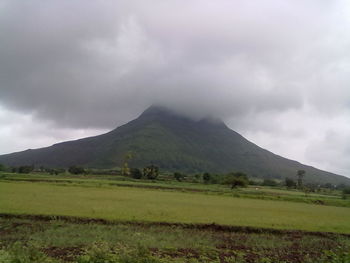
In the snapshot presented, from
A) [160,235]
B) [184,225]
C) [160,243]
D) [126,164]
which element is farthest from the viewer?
[126,164]

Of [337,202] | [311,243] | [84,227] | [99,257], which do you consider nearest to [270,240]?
[311,243]

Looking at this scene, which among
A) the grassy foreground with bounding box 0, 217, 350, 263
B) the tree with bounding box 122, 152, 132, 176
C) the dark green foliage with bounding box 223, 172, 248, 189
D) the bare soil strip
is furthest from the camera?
the tree with bounding box 122, 152, 132, 176

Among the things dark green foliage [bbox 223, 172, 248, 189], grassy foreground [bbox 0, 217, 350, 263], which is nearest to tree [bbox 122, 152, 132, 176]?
dark green foliage [bbox 223, 172, 248, 189]

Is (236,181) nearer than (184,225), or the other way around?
(184,225)

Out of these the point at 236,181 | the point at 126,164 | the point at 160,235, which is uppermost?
the point at 126,164

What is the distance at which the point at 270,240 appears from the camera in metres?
22.0

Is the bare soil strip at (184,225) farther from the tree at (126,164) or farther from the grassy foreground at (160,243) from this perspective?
the tree at (126,164)

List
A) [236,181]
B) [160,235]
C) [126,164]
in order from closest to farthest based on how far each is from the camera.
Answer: [160,235], [236,181], [126,164]

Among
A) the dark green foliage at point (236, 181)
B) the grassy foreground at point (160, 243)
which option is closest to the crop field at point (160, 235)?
the grassy foreground at point (160, 243)

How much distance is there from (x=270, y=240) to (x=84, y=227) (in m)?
12.0

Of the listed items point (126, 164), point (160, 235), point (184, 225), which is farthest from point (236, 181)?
point (160, 235)

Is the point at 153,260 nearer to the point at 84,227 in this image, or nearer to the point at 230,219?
the point at 84,227

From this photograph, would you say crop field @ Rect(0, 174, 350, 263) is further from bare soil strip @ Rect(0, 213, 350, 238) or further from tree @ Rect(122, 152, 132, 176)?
tree @ Rect(122, 152, 132, 176)

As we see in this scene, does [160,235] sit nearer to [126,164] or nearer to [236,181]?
[236,181]
